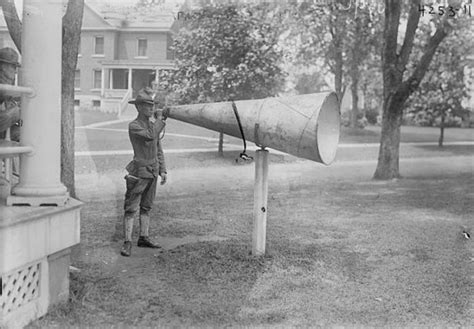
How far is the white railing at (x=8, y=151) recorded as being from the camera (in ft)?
10.0

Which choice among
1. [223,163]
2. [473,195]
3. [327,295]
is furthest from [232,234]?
[473,195]

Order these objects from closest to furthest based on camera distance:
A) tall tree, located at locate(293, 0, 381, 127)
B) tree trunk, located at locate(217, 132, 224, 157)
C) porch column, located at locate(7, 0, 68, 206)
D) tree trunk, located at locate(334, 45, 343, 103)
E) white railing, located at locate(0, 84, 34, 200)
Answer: white railing, located at locate(0, 84, 34, 200) < porch column, located at locate(7, 0, 68, 206) < tree trunk, located at locate(217, 132, 224, 157) < tall tree, located at locate(293, 0, 381, 127) < tree trunk, located at locate(334, 45, 343, 103)

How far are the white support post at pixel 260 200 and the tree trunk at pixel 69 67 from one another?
1.50 metres

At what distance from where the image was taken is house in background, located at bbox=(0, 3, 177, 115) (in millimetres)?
4102

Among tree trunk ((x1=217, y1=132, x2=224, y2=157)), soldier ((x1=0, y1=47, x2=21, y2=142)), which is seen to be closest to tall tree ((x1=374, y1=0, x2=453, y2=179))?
tree trunk ((x1=217, y1=132, x2=224, y2=157))

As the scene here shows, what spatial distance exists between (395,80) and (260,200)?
21.0 ft

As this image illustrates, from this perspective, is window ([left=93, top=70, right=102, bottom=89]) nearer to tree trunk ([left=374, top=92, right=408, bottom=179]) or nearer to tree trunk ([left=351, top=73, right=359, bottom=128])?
tree trunk ([left=351, top=73, right=359, bottom=128])

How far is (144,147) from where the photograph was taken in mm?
4633

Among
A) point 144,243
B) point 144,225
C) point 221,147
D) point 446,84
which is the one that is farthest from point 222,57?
point 446,84

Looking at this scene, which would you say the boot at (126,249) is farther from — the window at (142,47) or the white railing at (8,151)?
the window at (142,47)

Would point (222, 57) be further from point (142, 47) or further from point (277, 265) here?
point (277, 265)

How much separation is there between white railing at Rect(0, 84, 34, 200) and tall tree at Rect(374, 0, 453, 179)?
23.7ft

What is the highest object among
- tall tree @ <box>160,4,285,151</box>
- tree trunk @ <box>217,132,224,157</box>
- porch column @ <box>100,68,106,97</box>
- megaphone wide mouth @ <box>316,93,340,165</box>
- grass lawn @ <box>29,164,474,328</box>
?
tall tree @ <box>160,4,285,151</box>

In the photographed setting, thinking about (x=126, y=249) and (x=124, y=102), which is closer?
(x=124, y=102)
